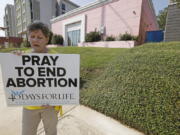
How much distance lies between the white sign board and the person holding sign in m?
0.07

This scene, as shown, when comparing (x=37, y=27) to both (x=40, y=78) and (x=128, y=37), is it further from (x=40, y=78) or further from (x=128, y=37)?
(x=128, y=37)

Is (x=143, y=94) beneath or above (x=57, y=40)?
beneath

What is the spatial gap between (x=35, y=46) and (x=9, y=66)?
0.99 ft

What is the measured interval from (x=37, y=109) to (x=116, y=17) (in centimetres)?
1006

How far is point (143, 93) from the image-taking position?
75.5 inches

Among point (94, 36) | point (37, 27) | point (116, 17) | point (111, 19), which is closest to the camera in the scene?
point (37, 27)

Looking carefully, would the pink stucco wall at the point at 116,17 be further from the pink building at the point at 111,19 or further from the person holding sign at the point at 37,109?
the person holding sign at the point at 37,109

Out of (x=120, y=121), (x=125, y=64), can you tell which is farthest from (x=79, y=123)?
(x=125, y=64)

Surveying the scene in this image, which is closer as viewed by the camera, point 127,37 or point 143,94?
point 143,94

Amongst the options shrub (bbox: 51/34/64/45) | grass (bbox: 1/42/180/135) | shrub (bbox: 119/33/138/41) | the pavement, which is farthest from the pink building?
the pavement

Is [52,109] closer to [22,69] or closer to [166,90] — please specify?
[22,69]

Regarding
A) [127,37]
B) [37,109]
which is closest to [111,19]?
[127,37]

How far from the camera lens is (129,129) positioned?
181 centimetres

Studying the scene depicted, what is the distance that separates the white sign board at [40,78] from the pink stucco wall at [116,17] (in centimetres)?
852
